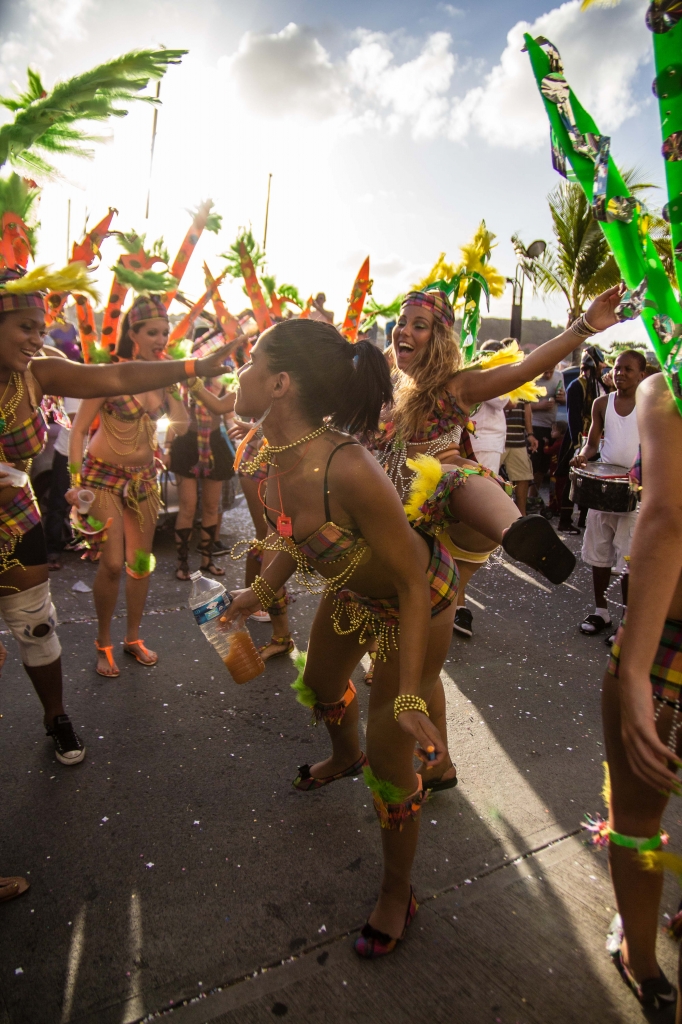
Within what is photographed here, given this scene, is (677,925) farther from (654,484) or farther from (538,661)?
(538,661)

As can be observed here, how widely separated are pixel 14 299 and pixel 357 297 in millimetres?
2313

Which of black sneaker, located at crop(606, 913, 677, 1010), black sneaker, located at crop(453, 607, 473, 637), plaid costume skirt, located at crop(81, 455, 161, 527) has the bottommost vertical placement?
black sneaker, located at crop(453, 607, 473, 637)

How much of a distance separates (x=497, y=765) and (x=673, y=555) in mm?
2039

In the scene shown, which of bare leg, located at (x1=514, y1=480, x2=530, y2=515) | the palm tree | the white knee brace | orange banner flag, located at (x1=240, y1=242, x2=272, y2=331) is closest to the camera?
the white knee brace

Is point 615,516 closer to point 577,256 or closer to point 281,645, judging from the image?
point 281,645

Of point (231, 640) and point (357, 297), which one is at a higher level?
point (357, 297)

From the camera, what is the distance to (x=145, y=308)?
12.4 ft

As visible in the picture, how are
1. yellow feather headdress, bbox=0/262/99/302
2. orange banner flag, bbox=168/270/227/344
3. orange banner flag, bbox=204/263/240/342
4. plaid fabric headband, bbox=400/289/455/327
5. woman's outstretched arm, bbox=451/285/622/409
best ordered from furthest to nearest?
orange banner flag, bbox=204/263/240/342 → orange banner flag, bbox=168/270/227/344 → plaid fabric headband, bbox=400/289/455/327 → woman's outstretched arm, bbox=451/285/622/409 → yellow feather headdress, bbox=0/262/99/302

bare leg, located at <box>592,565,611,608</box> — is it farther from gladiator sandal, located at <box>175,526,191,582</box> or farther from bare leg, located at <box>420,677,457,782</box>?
gladiator sandal, located at <box>175,526,191,582</box>

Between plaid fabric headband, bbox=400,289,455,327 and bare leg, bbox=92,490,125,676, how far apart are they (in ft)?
6.89

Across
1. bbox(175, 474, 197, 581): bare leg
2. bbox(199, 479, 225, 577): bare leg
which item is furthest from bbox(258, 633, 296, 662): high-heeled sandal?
bbox(175, 474, 197, 581): bare leg

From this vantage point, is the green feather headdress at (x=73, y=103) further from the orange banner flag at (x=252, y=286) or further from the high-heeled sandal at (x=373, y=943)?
the high-heeled sandal at (x=373, y=943)

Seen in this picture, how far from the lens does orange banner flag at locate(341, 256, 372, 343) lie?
4.22m

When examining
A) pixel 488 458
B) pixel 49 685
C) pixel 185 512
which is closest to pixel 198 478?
pixel 185 512
